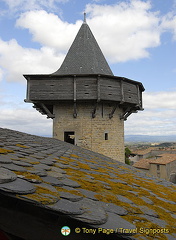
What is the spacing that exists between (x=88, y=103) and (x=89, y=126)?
122 cm

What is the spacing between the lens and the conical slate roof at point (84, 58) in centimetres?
1195

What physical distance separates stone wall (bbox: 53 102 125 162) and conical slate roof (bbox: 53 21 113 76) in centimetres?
230

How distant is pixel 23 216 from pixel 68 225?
248 millimetres

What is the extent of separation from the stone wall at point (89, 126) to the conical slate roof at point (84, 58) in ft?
7.56

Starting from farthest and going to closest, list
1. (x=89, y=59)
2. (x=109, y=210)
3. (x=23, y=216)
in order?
(x=89, y=59) < (x=109, y=210) < (x=23, y=216)

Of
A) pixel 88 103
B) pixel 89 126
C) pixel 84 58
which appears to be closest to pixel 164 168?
pixel 89 126

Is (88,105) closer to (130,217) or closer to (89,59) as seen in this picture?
(89,59)

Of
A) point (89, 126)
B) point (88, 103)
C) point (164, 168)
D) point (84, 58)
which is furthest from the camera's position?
point (164, 168)

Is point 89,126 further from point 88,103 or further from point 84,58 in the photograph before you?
point 84,58

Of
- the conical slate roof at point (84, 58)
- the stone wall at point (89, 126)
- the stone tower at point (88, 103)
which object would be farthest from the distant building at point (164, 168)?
the conical slate roof at point (84, 58)

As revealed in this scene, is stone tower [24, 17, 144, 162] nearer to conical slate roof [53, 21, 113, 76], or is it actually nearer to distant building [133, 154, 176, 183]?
conical slate roof [53, 21, 113, 76]

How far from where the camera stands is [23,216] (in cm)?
111

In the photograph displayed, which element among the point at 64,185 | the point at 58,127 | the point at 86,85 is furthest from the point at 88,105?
the point at 64,185

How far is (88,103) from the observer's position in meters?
10.8
